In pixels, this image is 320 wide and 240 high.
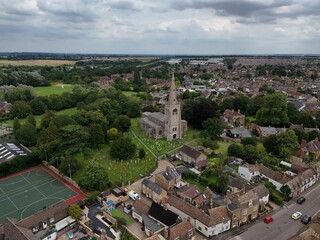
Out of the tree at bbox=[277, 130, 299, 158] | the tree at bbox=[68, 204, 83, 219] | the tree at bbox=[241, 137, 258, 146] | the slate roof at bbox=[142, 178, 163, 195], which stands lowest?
the tree at bbox=[68, 204, 83, 219]

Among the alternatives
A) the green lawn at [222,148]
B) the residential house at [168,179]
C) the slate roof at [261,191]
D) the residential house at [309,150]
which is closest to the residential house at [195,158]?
the residential house at [168,179]

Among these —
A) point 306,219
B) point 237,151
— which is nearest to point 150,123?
point 237,151

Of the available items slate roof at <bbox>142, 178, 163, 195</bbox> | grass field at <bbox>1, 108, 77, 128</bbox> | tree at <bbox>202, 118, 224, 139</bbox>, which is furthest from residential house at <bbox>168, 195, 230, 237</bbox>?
grass field at <bbox>1, 108, 77, 128</bbox>

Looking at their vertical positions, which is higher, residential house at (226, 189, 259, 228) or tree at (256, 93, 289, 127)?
tree at (256, 93, 289, 127)

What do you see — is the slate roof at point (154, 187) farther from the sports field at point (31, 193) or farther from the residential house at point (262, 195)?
the residential house at point (262, 195)

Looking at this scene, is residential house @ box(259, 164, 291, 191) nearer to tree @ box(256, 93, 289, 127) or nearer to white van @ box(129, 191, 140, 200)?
white van @ box(129, 191, 140, 200)

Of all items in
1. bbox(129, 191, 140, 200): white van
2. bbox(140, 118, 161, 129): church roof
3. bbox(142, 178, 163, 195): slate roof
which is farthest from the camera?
bbox(140, 118, 161, 129): church roof

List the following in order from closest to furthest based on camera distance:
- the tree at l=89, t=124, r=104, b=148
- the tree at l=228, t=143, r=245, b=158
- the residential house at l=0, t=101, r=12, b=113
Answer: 1. the tree at l=228, t=143, r=245, b=158
2. the tree at l=89, t=124, r=104, b=148
3. the residential house at l=0, t=101, r=12, b=113

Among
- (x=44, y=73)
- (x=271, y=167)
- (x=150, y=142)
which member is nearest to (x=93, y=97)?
(x=150, y=142)

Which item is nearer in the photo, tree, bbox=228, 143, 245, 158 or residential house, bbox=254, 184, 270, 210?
residential house, bbox=254, 184, 270, 210
